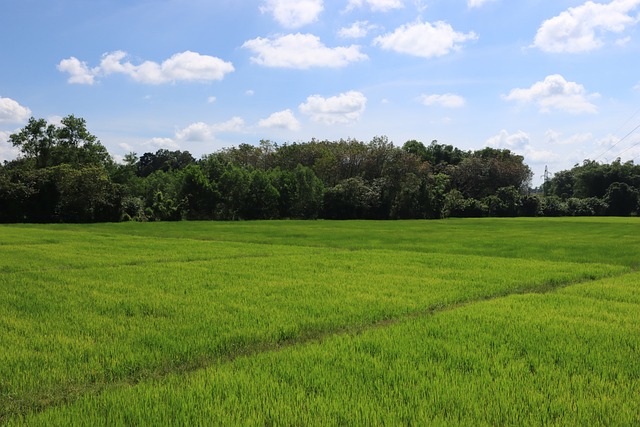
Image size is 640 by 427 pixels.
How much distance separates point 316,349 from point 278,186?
62.7m

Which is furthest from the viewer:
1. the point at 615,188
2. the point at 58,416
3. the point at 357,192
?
the point at 615,188

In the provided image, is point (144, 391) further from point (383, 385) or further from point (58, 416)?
point (383, 385)

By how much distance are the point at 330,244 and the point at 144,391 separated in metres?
22.4

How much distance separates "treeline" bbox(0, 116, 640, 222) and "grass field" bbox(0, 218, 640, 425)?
4129 centimetres

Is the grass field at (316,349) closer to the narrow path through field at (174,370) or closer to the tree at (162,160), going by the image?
the narrow path through field at (174,370)

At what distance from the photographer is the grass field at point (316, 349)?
4.80 metres

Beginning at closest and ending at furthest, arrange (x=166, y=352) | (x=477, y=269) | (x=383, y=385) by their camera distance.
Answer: (x=383, y=385), (x=166, y=352), (x=477, y=269)

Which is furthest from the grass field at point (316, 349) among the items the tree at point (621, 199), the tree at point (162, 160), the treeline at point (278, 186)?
the tree at point (162, 160)

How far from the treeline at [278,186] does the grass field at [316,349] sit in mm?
41294

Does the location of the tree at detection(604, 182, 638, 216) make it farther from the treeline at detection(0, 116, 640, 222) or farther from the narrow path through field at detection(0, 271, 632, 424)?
the narrow path through field at detection(0, 271, 632, 424)

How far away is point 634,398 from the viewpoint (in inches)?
200

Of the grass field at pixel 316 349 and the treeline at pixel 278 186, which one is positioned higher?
the treeline at pixel 278 186

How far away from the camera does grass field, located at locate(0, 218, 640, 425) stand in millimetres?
4801

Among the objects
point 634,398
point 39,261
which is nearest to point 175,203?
point 39,261
